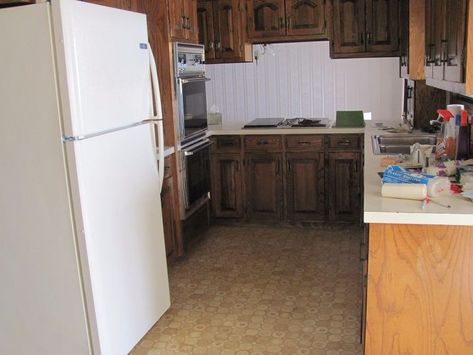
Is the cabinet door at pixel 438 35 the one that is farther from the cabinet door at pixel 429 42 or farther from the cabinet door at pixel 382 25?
the cabinet door at pixel 382 25

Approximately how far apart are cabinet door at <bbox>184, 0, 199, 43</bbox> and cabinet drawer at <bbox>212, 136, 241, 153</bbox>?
90 centimetres

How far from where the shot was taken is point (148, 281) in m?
2.74

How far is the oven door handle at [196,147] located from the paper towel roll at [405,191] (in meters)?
2.01

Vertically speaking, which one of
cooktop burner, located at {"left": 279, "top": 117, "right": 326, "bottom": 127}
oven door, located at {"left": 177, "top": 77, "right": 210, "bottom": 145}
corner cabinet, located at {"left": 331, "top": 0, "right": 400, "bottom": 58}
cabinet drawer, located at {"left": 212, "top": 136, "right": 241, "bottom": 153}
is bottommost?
cabinet drawer, located at {"left": 212, "top": 136, "right": 241, "bottom": 153}

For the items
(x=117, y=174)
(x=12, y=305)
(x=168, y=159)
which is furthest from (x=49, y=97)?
(x=168, y=159)

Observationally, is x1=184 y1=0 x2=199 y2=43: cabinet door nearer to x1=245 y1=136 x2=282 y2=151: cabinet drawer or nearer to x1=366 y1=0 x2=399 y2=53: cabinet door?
x1=245 y1=136 x2=282 y2=151: cabinet drawer

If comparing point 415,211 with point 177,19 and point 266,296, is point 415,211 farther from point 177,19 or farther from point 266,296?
point 177,19

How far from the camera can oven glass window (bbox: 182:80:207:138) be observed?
388cm

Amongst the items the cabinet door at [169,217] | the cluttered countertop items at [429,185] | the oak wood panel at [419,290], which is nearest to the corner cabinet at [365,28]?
the cluttered countertop items at [429,185]

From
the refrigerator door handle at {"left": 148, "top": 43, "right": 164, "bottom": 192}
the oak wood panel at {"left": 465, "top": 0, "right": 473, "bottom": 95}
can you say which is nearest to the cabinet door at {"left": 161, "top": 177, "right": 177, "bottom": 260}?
the refrigerator door handle at {"left": 148, "top": 43, "right": 164, "bottom": 192}

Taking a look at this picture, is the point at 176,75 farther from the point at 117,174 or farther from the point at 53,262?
the point at 53,262

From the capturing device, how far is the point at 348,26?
4.43 meters

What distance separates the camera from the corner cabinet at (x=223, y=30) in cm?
453

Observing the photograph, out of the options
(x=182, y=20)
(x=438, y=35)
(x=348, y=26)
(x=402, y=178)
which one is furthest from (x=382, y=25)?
(x=402, y=178)
